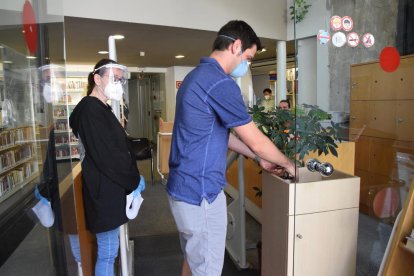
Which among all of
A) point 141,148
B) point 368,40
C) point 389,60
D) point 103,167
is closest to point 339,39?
point 368,40

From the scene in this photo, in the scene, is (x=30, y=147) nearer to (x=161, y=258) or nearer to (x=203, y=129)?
(x=203, y=129)

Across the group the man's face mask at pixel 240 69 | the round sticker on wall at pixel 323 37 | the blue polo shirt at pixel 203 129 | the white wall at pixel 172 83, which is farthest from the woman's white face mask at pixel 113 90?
the white wall at pixel 172 83

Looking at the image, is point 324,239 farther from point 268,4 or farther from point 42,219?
point 268,4

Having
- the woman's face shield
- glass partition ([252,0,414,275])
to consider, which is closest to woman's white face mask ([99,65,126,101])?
the woman's face shield

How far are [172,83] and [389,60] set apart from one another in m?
6.77

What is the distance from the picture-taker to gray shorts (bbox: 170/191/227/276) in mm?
1331

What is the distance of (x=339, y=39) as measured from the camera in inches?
73.4

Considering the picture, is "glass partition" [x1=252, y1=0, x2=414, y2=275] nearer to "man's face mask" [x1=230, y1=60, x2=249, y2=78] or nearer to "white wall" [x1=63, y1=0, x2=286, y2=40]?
"man's face mask" [x1=230, y1=60, x2=249, y2=78]

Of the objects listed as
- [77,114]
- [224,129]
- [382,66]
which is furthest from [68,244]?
[382,66]

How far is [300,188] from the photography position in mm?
1437

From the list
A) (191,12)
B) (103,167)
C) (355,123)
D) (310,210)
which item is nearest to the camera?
(310,210)

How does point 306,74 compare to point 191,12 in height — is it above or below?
below

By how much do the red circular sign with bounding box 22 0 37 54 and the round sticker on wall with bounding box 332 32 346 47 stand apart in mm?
1553

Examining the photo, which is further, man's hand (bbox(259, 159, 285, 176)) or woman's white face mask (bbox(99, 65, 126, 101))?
woman's white face mask (bbox(99, 65, 126, 101))
